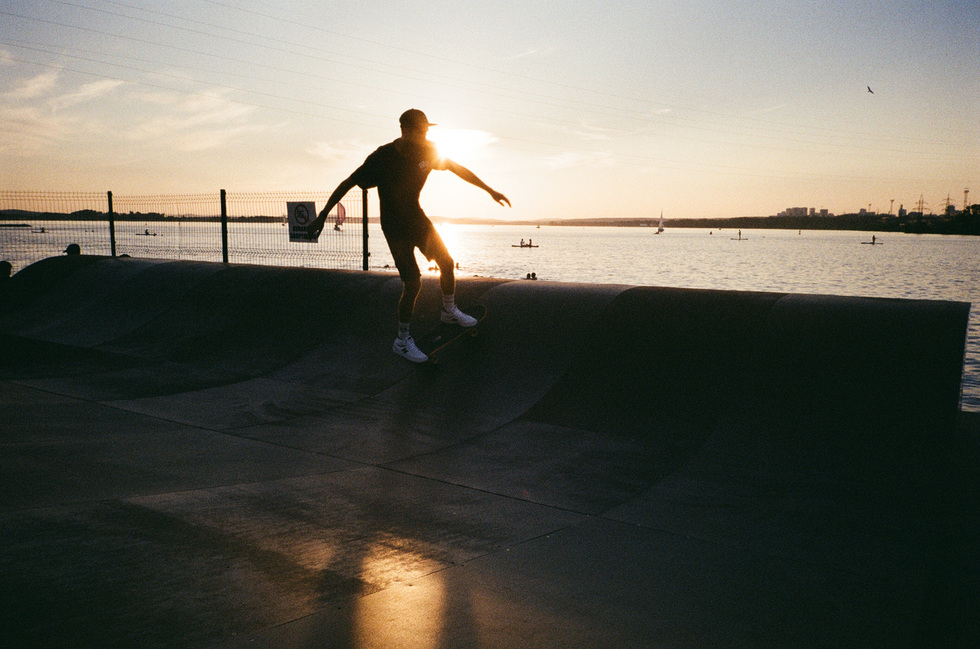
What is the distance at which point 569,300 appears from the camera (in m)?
6.88

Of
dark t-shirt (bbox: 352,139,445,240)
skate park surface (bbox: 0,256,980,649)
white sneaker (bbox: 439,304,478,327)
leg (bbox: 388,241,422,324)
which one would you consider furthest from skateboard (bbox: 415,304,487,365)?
dark t-shirt (bbox: 352,139,445,240)

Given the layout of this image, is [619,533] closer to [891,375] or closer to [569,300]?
[891,375]

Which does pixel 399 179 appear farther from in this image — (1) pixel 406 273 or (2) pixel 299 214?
(2) pixel 299 214

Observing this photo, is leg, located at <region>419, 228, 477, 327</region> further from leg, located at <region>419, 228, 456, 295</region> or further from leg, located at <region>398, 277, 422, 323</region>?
leg, located at <region>398, 277, 422, 323</region>

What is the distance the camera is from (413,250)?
6242 mm

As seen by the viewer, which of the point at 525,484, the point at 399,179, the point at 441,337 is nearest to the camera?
the point at 525,484

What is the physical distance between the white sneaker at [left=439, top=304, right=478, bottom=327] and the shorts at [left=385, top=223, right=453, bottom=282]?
1.86 feet

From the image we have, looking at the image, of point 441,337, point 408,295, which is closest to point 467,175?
point 408,295

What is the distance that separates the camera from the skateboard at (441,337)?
6.53 m

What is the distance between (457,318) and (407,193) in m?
1.39

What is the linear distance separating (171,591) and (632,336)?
438cm

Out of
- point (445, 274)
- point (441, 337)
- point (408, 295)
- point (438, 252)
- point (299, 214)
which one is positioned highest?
point (299, 214)

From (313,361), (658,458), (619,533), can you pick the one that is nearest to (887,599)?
(619,533)

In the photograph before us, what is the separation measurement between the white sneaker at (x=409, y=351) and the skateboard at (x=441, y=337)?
0.09 metres
